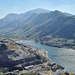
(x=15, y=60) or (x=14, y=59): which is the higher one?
(x=14, y=59)

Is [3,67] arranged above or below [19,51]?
below

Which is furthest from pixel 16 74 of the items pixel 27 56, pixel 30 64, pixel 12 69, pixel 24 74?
pixel 27 56

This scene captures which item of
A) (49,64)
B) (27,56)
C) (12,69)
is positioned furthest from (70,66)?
(12,69)

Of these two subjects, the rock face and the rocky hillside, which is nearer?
the rocky hillside

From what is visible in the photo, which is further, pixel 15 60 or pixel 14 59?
pixel 14 59

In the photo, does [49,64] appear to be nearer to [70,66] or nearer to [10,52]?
[70,66]

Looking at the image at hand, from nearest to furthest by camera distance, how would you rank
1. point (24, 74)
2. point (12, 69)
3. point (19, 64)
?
point (24, 74), point (12, 69), point (19, 64)

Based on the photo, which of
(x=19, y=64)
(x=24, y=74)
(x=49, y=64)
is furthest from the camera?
(x=49, y=64)

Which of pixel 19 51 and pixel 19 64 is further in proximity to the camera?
pixel 19 51

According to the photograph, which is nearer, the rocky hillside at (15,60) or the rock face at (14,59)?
the rocky hillside at (15,60)

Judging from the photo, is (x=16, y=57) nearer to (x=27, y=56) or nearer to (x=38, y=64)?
(x=27, y=56)
